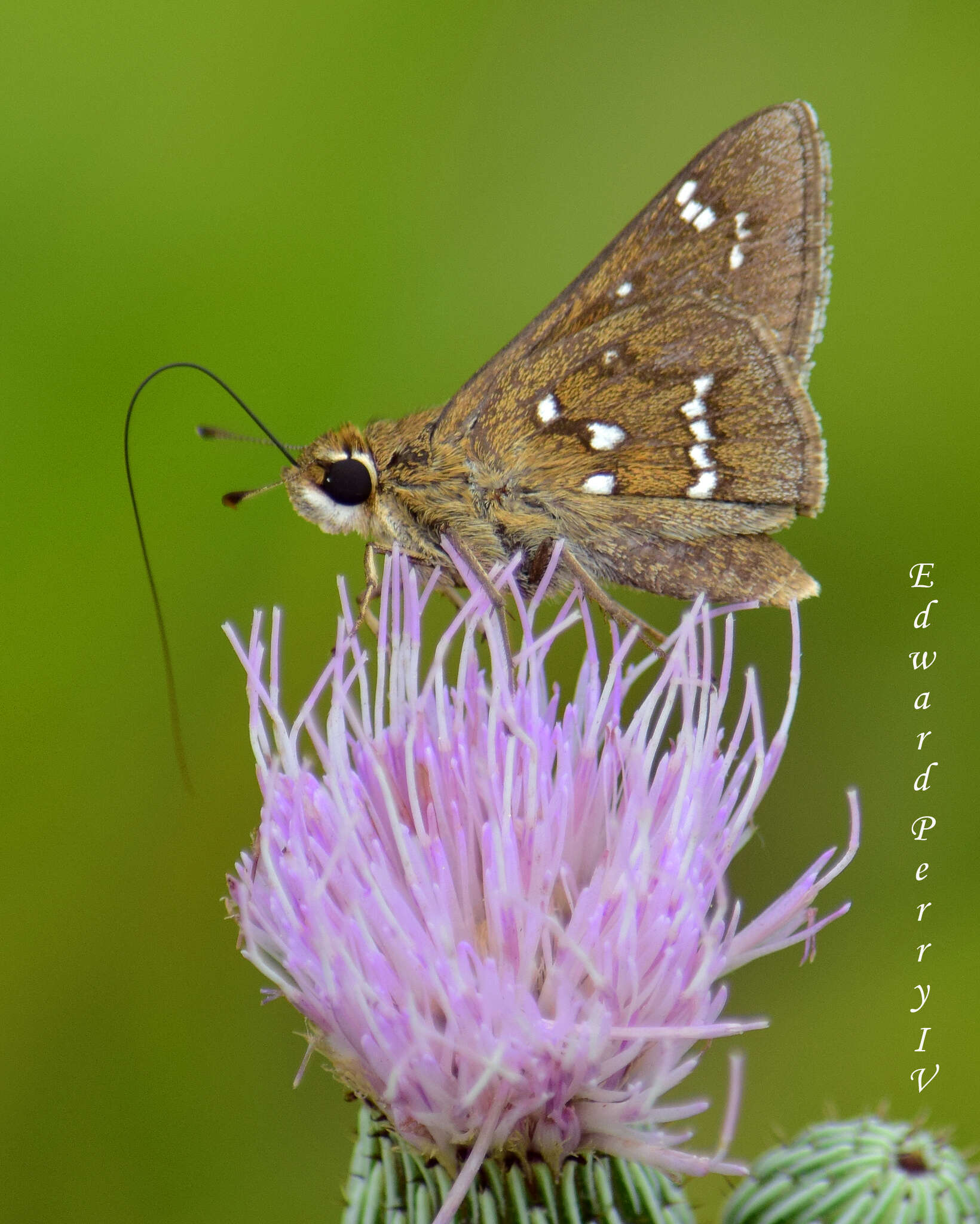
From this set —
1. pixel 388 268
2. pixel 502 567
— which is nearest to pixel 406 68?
pixel 388 268

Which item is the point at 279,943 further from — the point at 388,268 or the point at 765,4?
the point at 765,4

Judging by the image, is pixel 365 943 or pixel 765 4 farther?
pixel 765 4

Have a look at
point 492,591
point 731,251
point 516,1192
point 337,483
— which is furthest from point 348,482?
point 516,1192

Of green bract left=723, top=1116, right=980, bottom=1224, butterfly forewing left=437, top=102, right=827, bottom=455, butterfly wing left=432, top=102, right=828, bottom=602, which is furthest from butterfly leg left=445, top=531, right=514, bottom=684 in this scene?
green bract left=723, top=1116, right=980, bottom=1224

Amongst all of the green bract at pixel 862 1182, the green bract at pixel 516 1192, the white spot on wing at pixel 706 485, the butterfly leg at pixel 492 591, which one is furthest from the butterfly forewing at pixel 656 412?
the green bract at pixel 516 1192

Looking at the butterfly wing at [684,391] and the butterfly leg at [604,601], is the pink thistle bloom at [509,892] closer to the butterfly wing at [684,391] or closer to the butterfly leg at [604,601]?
the butterfly leg at [604,601]

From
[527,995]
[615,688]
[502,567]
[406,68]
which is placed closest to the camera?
[527,995]
